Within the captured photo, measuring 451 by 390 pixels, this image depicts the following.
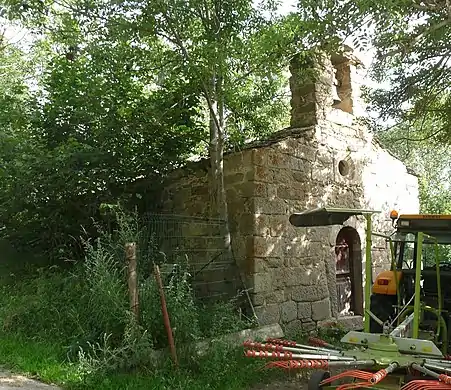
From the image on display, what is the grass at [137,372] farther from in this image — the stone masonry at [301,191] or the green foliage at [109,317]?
the stone masonry at [301,191]

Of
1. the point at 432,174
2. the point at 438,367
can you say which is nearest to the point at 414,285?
the point at 438,367

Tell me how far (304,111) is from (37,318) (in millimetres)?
5384

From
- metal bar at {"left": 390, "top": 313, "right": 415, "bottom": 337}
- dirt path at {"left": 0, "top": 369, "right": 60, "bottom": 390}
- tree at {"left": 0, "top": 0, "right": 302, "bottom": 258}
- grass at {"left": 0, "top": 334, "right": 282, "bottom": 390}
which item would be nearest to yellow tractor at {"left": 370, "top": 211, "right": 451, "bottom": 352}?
metal bar at {"left": 390, "top": 313, "right": 415, "bottom": 337}

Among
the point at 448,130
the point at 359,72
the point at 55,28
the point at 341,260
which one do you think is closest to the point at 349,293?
the point at 341,260

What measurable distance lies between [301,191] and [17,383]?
503 centimetres

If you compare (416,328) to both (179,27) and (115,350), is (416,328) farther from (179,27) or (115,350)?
(179,27)

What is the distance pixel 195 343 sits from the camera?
513 cm

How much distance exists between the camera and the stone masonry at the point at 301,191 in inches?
281

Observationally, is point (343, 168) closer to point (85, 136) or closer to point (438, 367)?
point (85, 136)

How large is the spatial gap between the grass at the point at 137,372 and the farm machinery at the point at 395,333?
0.43 metres

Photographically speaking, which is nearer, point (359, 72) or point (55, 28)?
point (55, 28)

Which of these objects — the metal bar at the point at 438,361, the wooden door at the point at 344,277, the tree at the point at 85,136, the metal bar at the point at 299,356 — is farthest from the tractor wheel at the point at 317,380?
the wooden door at the point at 344,277

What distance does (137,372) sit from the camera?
15.4ft

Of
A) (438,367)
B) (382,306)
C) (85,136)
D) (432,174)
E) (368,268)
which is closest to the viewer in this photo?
(438,367)
